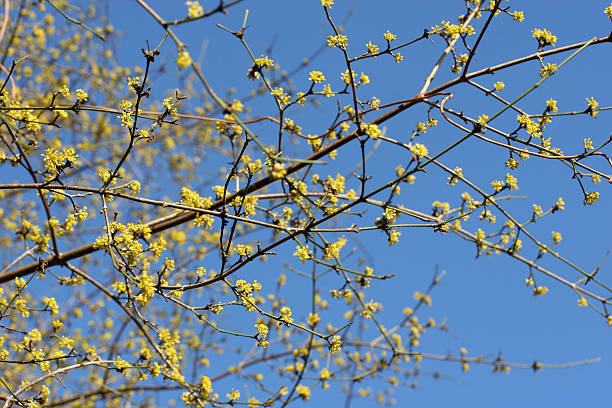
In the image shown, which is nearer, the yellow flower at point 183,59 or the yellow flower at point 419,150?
the yellow flower at point 183,59

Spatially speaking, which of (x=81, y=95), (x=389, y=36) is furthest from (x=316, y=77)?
(x=81, y=95)

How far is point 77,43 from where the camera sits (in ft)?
23.2

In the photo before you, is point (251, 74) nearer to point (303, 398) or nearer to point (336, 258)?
point (336, 258)

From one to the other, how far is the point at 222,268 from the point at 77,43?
5.60 m

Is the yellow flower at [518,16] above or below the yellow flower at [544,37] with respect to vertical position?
above

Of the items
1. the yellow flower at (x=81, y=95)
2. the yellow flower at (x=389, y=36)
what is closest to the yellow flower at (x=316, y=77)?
the yellow flower at (x=389, y=36)

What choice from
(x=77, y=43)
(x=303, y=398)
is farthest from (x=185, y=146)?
(x=303, y=398)

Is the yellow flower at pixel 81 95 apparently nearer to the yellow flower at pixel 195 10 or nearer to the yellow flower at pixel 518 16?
the yellow flower at pixel 195 10

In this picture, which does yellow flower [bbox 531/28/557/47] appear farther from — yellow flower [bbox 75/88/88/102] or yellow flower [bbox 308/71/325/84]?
yellow flower [bbox 75/88/88/102]

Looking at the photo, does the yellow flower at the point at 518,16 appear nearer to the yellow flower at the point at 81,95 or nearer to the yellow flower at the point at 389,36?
the yellow flower at the point at 389,36

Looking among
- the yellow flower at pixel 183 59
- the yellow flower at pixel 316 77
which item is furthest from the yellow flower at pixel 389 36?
the yellow flower at pixel 183 59

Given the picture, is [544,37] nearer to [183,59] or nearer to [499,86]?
[499,86]

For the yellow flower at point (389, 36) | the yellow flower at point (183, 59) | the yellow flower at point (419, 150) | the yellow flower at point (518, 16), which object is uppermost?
the yellow flower at point (518, 16)

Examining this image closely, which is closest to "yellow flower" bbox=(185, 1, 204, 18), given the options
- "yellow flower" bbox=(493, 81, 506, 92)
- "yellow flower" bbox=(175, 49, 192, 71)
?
"yellow flower" bbox=(175, 49, 192, 71)
